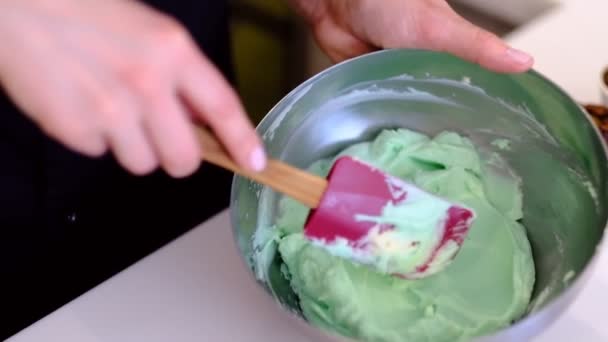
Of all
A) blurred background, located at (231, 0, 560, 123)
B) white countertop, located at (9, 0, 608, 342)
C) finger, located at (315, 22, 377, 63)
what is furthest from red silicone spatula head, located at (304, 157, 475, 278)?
blurred background, located at (231, 0, 560, 123)

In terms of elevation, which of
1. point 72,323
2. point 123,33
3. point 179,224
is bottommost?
point 179,224

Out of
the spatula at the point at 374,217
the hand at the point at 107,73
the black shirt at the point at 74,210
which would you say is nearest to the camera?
the hand at the point at 107,73

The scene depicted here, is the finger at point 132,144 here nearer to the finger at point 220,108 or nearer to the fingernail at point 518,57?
the finger at point 220,108

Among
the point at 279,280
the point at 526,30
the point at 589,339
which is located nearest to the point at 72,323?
the point at 279,280

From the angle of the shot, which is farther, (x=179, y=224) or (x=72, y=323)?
(x=179, y=224)

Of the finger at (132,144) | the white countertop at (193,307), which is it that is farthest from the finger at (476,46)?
the finger at (132,144)

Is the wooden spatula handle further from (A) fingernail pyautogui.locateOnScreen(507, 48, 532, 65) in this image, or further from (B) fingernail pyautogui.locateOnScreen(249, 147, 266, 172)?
(A) fingernail pyautogui.locateOnScreen(507, 48, 532, 65)

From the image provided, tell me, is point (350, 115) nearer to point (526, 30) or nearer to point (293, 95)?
point (293, 95)
